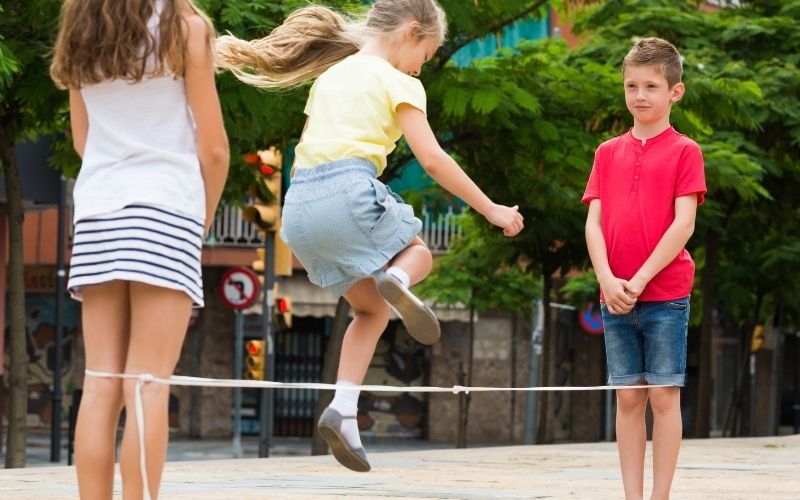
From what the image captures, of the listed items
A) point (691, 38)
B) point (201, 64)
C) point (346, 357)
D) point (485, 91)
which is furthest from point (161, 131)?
point (691, 38)

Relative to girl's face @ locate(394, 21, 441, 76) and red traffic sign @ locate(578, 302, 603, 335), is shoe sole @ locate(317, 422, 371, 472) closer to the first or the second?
girl's face @ locate(394, 21, 441, 76)

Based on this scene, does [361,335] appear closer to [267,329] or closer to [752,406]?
[267,329]

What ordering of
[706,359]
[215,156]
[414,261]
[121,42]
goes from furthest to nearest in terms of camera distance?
[706,359]
[414,261]
[215,156]
[121,42]

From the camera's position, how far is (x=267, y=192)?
690 inches

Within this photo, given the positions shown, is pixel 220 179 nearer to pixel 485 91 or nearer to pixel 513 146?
pixel 485 91

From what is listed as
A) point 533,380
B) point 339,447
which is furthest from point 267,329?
point 339,447

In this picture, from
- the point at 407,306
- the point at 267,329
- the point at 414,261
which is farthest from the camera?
the point at 267,329

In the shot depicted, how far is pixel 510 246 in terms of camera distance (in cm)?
2262

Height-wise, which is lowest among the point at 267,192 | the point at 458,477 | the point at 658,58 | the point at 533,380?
the point at 533,380

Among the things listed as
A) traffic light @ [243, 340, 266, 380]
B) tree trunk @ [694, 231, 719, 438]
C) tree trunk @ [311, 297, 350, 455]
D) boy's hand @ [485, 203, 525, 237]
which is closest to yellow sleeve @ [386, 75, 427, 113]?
boy's hand @ [485, 203, 525, 237]

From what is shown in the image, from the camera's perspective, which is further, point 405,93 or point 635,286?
point 635,286

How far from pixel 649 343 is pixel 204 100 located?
2.36m

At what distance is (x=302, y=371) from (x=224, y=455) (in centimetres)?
834

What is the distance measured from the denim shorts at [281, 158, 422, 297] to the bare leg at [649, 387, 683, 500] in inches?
49.7
